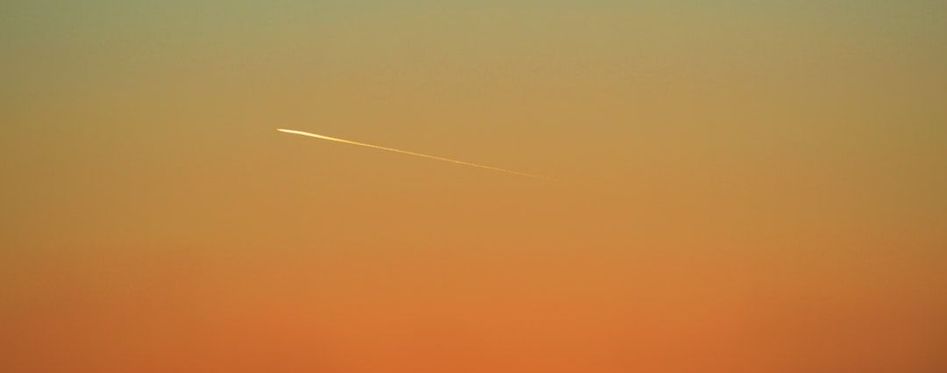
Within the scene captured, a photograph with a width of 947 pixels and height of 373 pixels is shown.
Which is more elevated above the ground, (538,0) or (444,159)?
(538,0)

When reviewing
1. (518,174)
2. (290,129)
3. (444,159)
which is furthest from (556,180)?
(290,129)

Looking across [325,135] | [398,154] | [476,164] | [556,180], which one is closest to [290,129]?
[325,135]

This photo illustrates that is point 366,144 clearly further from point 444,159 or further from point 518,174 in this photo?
point 518,174

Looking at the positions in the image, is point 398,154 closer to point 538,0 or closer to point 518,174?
point 518,174

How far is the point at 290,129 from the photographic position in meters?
2.89

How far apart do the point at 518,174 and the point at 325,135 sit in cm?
48

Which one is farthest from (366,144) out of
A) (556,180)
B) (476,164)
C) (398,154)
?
(556,180)

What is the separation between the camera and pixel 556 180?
2951 mm

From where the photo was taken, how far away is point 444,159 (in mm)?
2930

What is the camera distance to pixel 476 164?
294 cm

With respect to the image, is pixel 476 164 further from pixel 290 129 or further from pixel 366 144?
pixel 290 129

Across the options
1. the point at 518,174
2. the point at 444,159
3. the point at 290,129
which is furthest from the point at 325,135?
the point at 518,174

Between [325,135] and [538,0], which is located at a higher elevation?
[538,0]

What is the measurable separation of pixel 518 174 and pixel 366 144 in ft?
1.24
